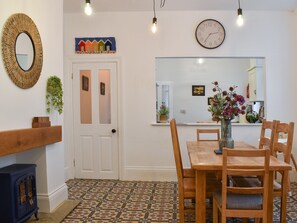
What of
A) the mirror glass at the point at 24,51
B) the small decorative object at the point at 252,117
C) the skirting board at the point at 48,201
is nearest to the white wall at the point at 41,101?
the skirting board at the point at 48,201

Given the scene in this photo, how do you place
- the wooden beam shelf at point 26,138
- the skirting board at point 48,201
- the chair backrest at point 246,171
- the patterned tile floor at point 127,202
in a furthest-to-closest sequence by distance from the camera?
1. the skirting board at point 48,201
2. the patterned tile floor at point 127,202
3. the wooden beam shelf at point 26,138
4. the chair backrest at point 246,171

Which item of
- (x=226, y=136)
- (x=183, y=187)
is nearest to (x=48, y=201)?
(x=183, y=187)

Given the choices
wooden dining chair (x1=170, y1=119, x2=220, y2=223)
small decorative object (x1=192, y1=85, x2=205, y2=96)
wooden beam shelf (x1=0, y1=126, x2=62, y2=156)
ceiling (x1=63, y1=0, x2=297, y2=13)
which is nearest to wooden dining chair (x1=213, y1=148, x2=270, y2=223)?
wooden dining chair (x1=170, y1=119, x2=220, y2=223)

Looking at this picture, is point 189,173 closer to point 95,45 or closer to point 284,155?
point 284,155

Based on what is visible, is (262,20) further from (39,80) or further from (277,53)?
(39,80)

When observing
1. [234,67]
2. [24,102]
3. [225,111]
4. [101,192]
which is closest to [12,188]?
[24,102]

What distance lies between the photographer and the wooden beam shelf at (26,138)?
2.38 m

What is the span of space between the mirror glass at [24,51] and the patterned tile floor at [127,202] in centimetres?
179

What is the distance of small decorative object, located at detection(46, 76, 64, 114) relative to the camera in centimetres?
335

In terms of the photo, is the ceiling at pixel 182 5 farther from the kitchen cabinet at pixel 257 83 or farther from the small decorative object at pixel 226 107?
the small decorative object at pixel 226 107

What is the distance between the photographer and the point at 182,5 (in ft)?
14.4

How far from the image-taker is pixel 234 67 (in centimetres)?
712

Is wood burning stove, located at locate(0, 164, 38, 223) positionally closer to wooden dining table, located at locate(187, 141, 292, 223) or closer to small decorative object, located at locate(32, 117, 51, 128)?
small decorative object, located at locate(32, 117, 51, 128)

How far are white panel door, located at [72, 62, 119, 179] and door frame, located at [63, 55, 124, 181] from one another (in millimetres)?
60
